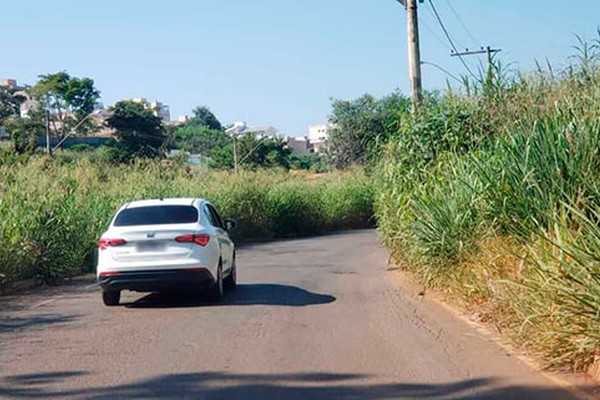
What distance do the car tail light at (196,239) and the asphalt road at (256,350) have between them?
3.60 feet

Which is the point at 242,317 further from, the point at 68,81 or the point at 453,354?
the point at 68,81

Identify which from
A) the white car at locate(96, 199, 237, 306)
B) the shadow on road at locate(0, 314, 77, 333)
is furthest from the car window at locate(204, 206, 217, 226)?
the shadow on road at locate(0, 314, 77, 333)

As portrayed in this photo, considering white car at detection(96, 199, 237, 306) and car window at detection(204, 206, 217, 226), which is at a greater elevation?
car window at detection(204, 206, 217, 226)

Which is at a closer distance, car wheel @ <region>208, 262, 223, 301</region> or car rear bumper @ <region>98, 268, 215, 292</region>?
car rear bumper @ <region>98, 268, 215, 292</region>

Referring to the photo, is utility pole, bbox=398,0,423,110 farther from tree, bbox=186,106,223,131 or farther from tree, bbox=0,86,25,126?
tree, bbox=186,106,223,131

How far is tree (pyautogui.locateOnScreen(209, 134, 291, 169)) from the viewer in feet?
207

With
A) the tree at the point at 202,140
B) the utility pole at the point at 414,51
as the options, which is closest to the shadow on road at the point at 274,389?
the utility pole at the point at 414,51

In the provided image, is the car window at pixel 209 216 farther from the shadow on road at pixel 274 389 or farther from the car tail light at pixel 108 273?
the shadow on road at pixel 274 389

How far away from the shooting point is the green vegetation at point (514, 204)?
8641 mm

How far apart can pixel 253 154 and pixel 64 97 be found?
1506 cm

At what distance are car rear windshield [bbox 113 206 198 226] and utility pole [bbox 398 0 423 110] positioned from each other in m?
7.92

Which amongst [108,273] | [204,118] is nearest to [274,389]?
[108,273]

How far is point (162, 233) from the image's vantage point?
14.1 metres

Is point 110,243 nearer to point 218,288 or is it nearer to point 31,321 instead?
point 31,321
